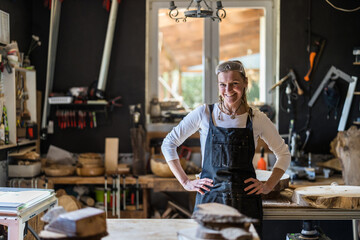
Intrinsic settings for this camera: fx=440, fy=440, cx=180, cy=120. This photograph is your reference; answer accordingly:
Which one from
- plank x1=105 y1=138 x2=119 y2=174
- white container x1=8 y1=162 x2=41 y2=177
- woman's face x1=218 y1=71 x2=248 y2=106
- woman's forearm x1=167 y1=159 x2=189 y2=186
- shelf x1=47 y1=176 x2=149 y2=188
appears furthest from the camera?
plank x1=105 y1=138 x2=119 y2=174

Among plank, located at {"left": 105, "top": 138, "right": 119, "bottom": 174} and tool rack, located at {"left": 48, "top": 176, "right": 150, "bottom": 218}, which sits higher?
plank, located at {"left": 105, "top": 138, "right": 119, "bottom": 174}

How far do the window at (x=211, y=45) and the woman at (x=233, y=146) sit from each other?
265 cm

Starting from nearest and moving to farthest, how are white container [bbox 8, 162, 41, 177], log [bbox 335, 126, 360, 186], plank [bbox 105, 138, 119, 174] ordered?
1. log [bbox 335, 126, 360, 186]
2. white container [bbox 8, 162, 41, 177]
3. plank [bbox 105, 138, 119, 174]

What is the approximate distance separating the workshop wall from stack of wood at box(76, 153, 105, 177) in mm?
2205

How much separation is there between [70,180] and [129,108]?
1.11 metres

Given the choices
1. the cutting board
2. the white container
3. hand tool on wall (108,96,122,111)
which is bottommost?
the white container

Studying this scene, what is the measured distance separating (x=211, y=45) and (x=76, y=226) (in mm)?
4012

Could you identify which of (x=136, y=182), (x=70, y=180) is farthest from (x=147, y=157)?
(x=70, y=180)

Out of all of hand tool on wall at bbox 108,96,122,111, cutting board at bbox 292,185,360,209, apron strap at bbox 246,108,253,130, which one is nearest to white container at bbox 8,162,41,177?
hand tool on wall at bbox 108,96,122,111

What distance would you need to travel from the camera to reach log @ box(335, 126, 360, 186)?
4.20 m

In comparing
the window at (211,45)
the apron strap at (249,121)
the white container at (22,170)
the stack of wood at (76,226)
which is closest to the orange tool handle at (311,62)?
the window at (211,45)

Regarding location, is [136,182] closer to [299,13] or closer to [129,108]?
[129,108]

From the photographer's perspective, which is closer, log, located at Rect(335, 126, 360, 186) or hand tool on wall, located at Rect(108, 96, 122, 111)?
log, located at Rect(335, 126, 360, 186)

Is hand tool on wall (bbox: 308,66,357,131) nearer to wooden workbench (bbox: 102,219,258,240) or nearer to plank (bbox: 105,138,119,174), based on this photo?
plank (bbox: 105,138,119,174)
